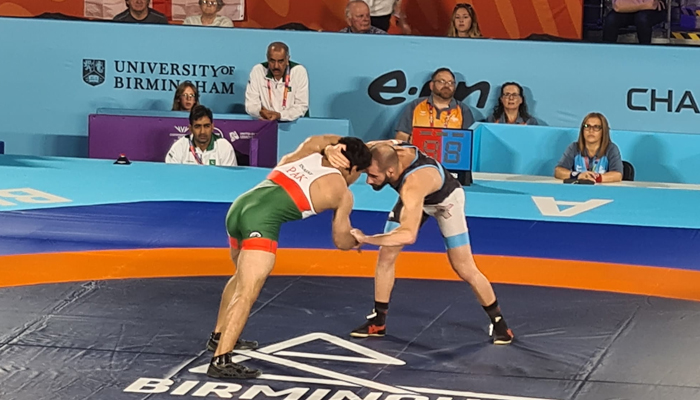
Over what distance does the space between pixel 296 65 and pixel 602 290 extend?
508 cm

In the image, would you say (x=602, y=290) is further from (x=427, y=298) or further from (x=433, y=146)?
(x=433, y=146)

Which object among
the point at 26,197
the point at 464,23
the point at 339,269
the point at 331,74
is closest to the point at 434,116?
the point at 464,23

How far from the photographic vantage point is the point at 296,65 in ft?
41.7

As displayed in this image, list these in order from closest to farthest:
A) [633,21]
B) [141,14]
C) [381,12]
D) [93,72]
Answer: [93,72] → [633,21] → [141,14] → [381,12]

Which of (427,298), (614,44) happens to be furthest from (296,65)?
(427,298)

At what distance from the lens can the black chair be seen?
1173cm

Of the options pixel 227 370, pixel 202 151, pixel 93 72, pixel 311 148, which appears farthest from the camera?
pixel 93 72

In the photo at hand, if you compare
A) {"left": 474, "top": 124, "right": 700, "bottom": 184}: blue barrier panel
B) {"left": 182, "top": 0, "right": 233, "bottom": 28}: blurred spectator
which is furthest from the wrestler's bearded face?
{"left": 182, "top": 0, "right": 233, "bottom": 28}: blurred spectator

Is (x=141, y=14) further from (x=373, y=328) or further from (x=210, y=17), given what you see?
(x=373, y=328)

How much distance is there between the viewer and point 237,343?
727 cm

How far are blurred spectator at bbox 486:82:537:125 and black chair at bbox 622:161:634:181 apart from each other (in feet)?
3.74

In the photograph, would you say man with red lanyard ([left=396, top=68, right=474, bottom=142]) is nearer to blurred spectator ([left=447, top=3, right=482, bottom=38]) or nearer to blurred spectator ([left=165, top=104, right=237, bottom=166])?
blurred spectator ([left=447, top=3, right=482, bottom=38])

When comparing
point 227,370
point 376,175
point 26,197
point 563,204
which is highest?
point 376,175

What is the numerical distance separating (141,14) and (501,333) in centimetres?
744
